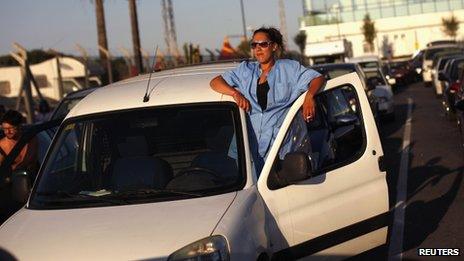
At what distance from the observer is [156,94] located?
5.32m

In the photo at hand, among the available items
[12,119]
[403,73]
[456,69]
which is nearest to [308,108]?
[12,119]

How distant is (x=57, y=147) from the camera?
535cm

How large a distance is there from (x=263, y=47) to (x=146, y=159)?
1.20 meters

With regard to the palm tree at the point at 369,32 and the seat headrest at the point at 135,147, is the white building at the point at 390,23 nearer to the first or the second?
the palm tree at the point at 369,32

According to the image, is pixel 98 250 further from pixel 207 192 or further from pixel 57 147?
pixel 57 147

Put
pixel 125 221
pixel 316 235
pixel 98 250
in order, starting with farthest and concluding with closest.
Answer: pixel 316 235 → pixel 125 221 → pixel 98 250

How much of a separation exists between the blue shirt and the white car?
10 centimetres

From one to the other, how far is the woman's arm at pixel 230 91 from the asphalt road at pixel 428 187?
246cm

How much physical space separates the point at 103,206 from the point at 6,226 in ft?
2.10

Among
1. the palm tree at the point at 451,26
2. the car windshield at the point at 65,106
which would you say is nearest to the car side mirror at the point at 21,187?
the car windshield at the point at 65,106

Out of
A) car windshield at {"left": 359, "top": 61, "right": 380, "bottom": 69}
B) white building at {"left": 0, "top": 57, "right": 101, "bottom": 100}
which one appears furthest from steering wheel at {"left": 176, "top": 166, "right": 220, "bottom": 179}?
car windshield at {"left": 359, "top": 61, "right": 380, "bottom": 69}

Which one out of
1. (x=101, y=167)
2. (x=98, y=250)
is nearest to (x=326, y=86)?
(x=101, y=167)

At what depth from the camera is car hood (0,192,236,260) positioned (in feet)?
13.1

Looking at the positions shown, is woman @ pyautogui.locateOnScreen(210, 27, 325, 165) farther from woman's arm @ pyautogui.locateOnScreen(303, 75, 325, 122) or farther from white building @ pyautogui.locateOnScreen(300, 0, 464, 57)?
white building @ pyautogui.locateOnScreen(300, 0, 464, 57)
